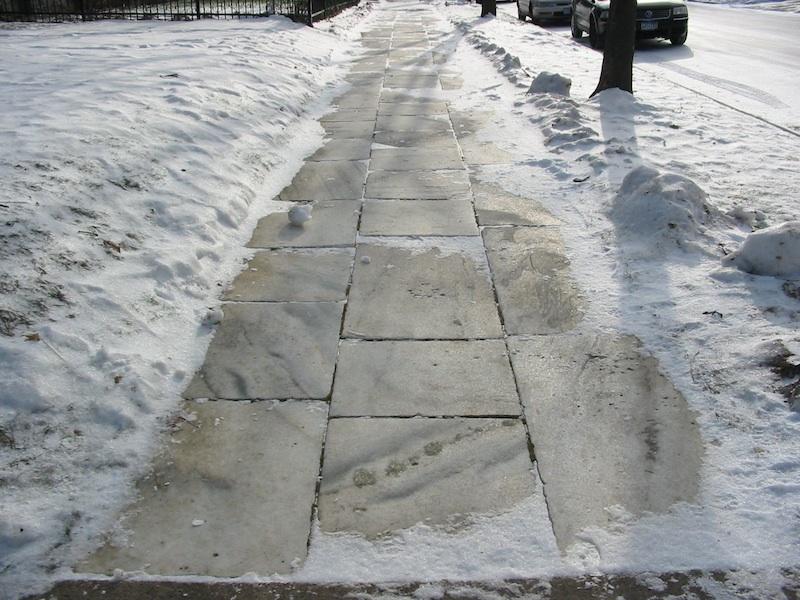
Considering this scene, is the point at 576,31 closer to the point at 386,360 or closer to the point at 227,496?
the point at 386,360

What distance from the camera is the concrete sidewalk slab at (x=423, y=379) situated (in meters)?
3.23

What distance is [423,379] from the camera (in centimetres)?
345

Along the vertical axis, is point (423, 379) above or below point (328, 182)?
below

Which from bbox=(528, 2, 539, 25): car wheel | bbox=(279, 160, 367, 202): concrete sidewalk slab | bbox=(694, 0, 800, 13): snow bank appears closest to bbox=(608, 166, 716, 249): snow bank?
bbox=(279, 160, 367, 202): concrete sidewalk slab

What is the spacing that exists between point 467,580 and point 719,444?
134 cm

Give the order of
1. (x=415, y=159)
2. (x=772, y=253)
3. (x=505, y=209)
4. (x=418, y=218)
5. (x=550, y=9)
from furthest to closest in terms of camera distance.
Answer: (x=550, y=9) → (x=415, y=159) → (x=505, y=209) → (x=418, y=218) → (x=772, y=253)

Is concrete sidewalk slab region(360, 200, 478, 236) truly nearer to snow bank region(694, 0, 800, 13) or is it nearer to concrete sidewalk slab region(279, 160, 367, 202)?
concrete sidewalk slab region(279, 160, 367, 202)

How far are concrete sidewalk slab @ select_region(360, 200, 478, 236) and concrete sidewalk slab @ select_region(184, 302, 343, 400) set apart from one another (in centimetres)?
129

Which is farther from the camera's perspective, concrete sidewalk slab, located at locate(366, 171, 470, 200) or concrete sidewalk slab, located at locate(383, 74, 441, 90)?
concrete sidewalk slab, located at locate(383, 74, 441, 90)

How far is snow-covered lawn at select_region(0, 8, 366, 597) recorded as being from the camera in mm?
2693

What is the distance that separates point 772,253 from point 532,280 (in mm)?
1473

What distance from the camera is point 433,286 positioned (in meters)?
4.42

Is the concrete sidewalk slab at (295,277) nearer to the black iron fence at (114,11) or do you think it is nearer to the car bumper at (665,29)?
the car bumper at (665,29)

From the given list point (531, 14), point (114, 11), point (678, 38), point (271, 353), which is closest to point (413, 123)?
point (271, 353)
